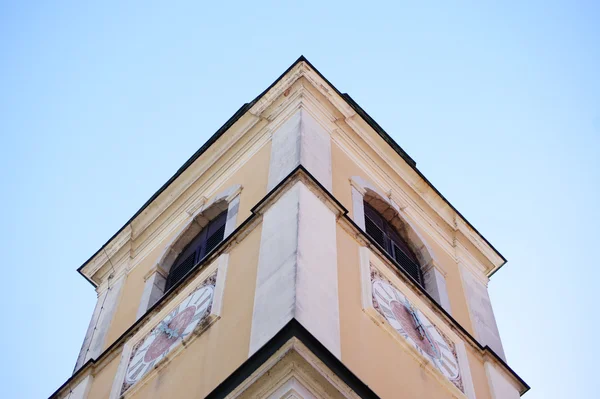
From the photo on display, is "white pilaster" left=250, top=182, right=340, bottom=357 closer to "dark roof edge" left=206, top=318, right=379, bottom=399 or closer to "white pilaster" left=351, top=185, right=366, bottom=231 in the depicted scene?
"dark roof edge" left=206, top=318, right=379, bottom=399

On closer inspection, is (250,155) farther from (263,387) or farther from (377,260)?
(263,387)

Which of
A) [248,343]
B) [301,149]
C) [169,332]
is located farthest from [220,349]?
[301,149]

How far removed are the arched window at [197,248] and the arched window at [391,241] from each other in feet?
6.36

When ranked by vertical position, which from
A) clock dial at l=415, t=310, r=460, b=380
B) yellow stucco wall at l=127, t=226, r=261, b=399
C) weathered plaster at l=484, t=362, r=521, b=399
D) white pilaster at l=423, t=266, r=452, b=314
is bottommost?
weathered plaster at l=484, t=362, r=521, b=399

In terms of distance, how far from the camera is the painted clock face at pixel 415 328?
1170 cm

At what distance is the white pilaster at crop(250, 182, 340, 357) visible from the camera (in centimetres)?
985

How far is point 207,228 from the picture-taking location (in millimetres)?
14844

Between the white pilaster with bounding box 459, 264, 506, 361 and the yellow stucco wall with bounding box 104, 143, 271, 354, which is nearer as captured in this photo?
the yellow stucco wall with bounding box 104, 143, 271, 354

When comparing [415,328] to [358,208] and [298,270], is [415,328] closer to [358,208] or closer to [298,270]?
[358,208]

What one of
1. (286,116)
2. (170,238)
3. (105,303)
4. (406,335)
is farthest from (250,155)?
(406,335)

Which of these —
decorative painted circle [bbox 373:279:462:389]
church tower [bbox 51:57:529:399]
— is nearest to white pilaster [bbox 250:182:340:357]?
church tower [bbox 51:57:529:399]

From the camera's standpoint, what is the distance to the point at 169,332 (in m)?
12.2

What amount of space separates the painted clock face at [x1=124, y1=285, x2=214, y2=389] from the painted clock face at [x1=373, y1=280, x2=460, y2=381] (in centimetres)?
192

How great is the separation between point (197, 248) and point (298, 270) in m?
4.48
